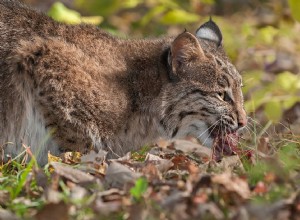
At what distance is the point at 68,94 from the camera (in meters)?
6.73

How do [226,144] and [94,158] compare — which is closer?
[94,158]

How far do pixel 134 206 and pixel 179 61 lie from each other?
3.12 m

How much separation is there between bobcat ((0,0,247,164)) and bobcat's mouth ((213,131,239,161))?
8cm

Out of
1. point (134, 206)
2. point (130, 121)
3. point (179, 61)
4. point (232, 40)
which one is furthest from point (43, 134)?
point (232, 40)

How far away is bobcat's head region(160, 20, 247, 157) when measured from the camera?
6.99m

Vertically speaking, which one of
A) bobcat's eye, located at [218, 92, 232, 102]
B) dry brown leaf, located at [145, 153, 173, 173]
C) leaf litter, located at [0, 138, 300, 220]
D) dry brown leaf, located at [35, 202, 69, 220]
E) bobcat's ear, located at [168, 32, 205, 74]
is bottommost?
dry brown leaf, located at [35, 202, 69, 220]

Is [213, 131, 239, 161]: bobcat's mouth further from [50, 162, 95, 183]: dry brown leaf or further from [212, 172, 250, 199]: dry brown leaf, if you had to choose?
[212, 172, 250, 199]: dry brown leaf

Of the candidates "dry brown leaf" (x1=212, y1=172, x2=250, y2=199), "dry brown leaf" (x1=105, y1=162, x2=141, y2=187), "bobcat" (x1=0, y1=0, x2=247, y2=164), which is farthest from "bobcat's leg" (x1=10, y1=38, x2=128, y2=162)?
"dry brown leaf" (x1=212, y1=172, x2=250, y2=199)

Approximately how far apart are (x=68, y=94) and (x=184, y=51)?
118cm

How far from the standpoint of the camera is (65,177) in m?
5.11

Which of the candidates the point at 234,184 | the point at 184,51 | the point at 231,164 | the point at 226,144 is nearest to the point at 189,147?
the point at 231,164

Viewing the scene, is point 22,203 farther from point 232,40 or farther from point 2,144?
point 232,40

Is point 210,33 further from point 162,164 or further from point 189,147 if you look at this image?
point 162,164

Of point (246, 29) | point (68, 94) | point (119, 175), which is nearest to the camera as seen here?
point (119, 175)
